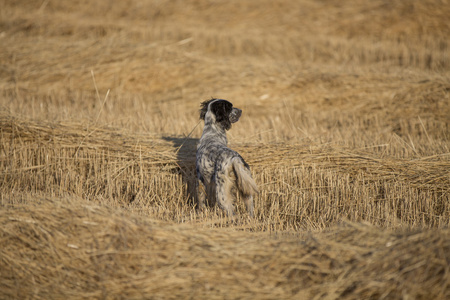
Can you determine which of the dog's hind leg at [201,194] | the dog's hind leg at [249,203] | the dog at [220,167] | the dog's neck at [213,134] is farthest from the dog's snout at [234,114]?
the dog's hind leg at [249,203]

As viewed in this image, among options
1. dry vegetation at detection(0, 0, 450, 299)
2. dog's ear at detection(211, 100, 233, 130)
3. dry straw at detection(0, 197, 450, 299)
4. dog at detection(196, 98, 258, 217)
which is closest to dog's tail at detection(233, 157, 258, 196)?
dog at detection(196, 98, 258, 217)

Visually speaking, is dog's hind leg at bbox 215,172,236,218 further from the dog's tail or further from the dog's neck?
the dog's neck

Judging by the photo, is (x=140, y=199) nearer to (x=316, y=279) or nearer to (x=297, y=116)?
(x=316, y=279)

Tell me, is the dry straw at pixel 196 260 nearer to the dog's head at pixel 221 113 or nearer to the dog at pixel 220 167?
the dog at pixel 220 167

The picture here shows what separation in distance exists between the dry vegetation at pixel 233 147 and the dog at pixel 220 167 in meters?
0.21

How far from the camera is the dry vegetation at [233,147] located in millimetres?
2801

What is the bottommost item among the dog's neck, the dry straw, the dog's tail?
the dry straw

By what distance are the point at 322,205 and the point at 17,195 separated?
3265 mm

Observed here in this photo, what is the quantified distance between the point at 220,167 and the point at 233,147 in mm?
1380

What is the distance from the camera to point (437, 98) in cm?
738

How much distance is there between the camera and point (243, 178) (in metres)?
3.66

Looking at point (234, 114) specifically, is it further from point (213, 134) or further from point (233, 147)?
point (233, 147)

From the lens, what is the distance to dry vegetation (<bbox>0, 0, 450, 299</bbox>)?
280 cm

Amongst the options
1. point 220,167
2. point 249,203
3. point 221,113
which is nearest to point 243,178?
point 220,167
